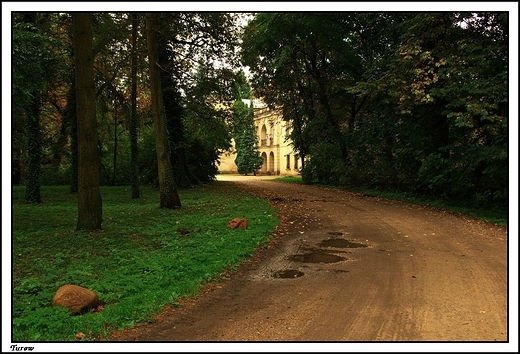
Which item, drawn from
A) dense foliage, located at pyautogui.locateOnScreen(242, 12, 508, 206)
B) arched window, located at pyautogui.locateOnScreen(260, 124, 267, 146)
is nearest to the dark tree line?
dense foliage, located at pyautogui.locateOnScreen(242, 12, 508, 206)

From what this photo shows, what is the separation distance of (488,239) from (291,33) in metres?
18.9

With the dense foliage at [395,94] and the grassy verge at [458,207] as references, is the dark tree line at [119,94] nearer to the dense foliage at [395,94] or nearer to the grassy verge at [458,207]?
the dense foliage at [395,94]

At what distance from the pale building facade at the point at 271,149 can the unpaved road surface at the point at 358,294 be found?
53.1 m

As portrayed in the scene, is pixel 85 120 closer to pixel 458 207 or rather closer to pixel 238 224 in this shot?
pixel 238 224

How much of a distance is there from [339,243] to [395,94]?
832 centimetres

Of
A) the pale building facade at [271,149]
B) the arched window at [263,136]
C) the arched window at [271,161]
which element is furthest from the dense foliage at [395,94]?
the arched window at [263,136]

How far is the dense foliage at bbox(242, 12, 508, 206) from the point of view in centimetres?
1341

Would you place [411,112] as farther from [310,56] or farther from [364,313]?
[364,313]

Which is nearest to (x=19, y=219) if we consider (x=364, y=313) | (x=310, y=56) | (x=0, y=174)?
(x=0, y=174)

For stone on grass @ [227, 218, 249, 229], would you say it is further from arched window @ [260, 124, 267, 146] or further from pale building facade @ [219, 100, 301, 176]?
arched window @ [260, 124, 267, 146]

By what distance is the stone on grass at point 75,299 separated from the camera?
5.35 metres

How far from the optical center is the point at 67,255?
824 cm

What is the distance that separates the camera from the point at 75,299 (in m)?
5.43

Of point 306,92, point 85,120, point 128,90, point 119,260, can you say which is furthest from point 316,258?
point 306,92
